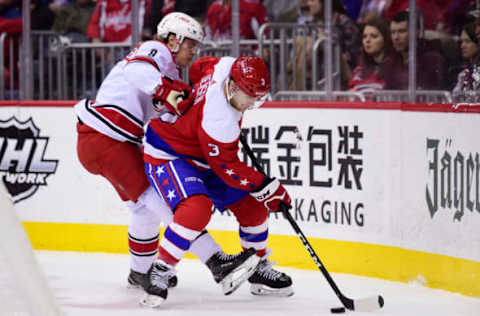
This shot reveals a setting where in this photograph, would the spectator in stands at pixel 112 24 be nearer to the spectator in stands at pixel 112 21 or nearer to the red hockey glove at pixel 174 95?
the spectator in stands at pixel 112 21

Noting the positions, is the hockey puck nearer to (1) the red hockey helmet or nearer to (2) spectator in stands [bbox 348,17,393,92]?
(1) the red hockey helmet

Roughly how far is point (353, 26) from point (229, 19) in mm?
753

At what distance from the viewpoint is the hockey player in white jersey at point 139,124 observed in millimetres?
3703

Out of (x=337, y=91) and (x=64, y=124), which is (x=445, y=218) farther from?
(x=64, y=124)

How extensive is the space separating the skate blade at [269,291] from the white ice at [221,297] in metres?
0.03

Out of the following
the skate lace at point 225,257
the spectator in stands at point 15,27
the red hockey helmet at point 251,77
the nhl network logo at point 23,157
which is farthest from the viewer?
the spectator in stands at point 15,27

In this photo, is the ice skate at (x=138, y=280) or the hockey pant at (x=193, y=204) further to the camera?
the ice skate at (x=138, y=280)

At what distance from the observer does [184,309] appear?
361 centimetres

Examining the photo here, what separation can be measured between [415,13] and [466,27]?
0.42 m

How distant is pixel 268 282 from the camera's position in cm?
385

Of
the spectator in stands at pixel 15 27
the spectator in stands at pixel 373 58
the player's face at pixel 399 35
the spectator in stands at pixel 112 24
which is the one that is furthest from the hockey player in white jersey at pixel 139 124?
the spectator in stands at pixel 15 27

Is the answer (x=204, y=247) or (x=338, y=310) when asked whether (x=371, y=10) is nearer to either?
(x=204, y=247)

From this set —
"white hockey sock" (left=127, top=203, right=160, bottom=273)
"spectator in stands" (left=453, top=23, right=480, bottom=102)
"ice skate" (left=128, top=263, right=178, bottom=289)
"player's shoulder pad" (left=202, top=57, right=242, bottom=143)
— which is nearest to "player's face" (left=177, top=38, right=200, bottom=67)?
"player's shoulder pad" (left=202, top=57, right=242, bottom=143)

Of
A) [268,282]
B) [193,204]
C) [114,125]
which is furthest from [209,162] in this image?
[268,282]
